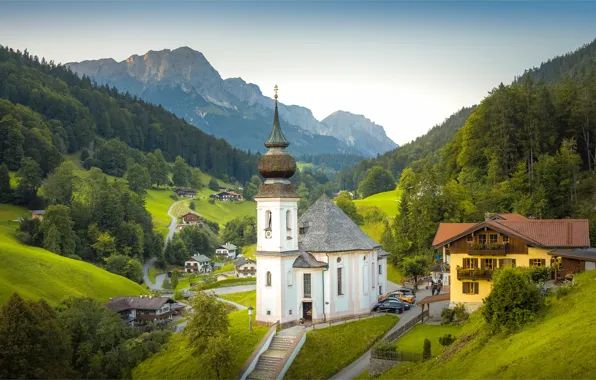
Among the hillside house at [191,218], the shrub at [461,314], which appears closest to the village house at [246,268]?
the hillside house at [191,218]

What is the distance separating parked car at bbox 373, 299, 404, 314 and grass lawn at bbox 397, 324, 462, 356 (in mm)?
5682

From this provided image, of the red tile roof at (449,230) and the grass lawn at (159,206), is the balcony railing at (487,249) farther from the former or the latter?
the grass lawn at (159,206)

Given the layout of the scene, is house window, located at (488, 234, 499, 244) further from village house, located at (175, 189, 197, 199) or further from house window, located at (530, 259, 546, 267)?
village house, located at (175, 189, 197, 199)

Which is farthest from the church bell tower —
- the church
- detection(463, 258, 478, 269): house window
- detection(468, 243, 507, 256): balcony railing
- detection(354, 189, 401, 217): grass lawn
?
detection(354, 189, 401, 217): grass lawn

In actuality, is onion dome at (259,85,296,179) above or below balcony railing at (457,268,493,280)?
above

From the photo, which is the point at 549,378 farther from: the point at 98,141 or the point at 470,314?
the point at 98,141

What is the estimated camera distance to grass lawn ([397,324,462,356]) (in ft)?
140

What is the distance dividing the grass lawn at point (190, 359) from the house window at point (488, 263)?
16.3 metres

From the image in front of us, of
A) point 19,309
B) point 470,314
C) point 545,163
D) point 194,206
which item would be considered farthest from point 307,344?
point 194,206

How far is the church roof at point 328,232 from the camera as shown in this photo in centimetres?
5372

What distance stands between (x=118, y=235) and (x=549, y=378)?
100 metres

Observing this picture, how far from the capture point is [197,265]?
422ft

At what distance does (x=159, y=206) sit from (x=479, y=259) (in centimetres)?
12630

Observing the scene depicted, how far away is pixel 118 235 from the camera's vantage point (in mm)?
118500
